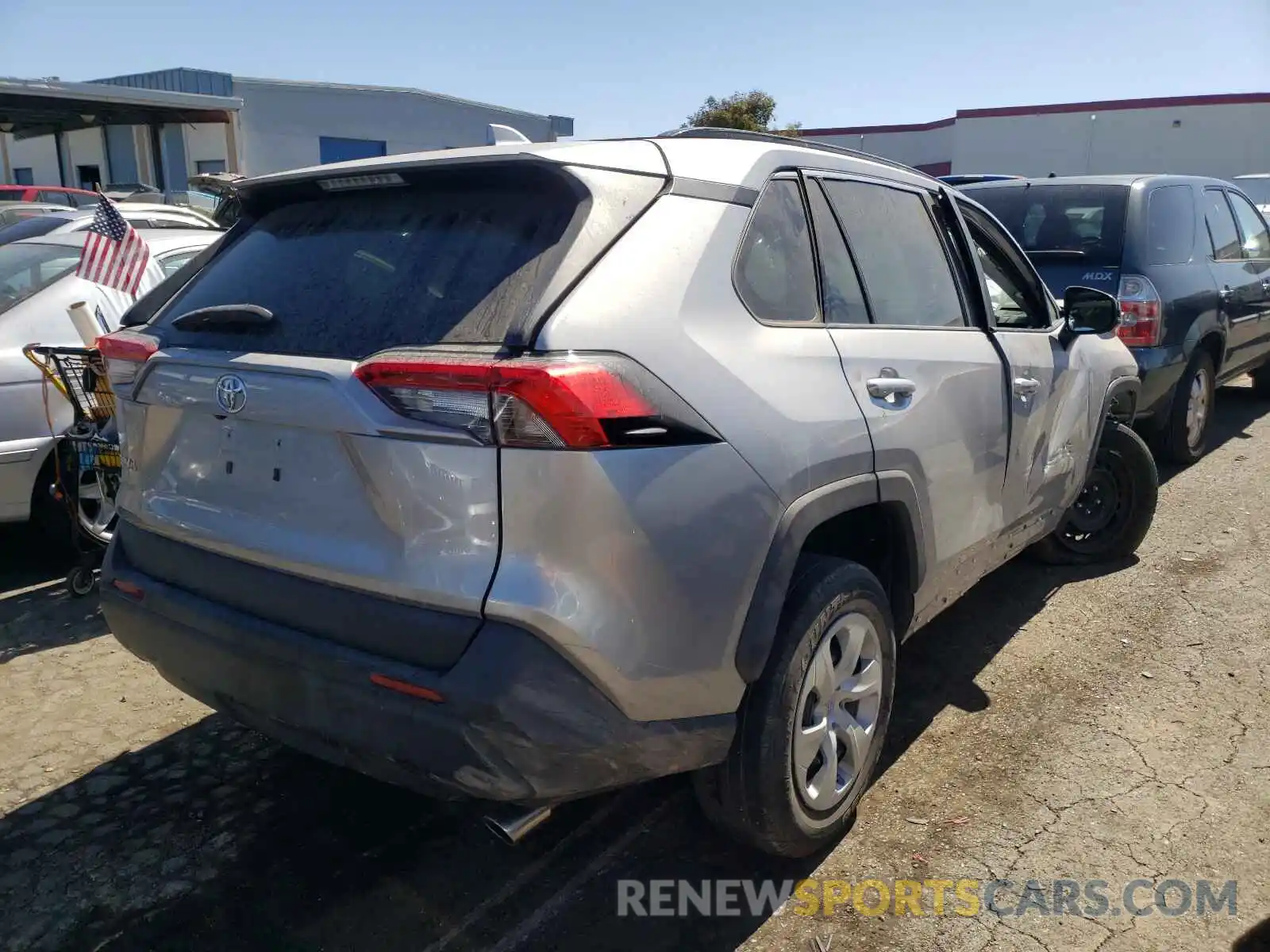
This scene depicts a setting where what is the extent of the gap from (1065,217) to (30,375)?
6273 mm

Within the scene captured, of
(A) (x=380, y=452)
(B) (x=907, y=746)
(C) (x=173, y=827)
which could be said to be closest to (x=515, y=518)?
(A) (x=380, y=452)

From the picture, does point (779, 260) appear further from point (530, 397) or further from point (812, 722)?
point (812, 722)

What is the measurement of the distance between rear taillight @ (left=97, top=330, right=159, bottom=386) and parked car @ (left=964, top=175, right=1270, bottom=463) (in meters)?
5.45

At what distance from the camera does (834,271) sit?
9.49 ft

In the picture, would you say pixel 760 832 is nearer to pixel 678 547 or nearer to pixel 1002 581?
pixel 678 547

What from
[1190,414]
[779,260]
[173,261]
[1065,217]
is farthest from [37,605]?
[1190,414]

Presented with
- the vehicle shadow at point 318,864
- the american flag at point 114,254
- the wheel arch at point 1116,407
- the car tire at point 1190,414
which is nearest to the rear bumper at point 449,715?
the vehicle shadow at point 318,864

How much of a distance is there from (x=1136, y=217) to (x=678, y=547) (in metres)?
5.58

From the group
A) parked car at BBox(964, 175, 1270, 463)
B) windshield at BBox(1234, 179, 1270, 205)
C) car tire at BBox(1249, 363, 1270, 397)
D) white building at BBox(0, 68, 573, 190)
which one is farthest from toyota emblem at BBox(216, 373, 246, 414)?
white building at BBox(0, 68, 573, 190)

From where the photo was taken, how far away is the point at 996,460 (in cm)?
350

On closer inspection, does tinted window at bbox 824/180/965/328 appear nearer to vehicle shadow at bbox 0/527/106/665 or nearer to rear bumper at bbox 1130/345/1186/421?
rear bumper at bbox 1130/345/1186/421

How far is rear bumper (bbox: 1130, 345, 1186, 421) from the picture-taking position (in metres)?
6.21

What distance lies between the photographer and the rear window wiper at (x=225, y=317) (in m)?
2.45

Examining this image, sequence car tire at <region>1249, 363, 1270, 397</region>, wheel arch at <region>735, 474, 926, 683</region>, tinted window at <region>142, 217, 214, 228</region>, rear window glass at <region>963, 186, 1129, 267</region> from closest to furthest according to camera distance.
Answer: wheel arch at <region>735, 474, 926, 683</region>
rear window glass at <region>963, 186, 1129, 267</region>
tinted window at <region>142, 217, 214, 228</region>
car tire at <region>1249, 363, 1270, 397</region>
